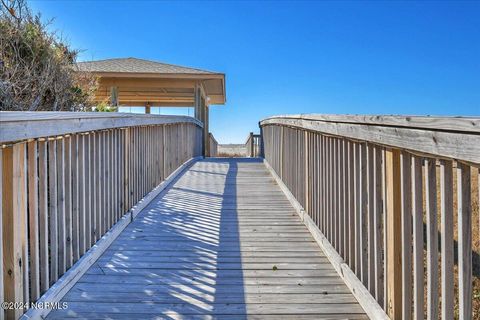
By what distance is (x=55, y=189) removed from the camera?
2895mm

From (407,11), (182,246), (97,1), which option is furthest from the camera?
(97,1)

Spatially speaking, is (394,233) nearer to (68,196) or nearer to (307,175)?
(68,196)

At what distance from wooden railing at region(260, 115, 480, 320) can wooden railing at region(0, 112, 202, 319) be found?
1872mm

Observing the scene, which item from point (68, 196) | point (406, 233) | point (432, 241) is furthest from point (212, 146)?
point (432, 241)

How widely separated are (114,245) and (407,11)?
13396mm

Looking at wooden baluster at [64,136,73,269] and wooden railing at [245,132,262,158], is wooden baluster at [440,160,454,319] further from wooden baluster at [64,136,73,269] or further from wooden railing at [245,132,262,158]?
wooden railing at [245,132,262,158]

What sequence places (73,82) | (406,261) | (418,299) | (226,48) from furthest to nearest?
(226,48)
(73,82)
(406,261)
(418,299)

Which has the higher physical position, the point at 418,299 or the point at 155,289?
the point at 418,299

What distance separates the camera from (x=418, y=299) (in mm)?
2047

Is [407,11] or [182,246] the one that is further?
[407,11]

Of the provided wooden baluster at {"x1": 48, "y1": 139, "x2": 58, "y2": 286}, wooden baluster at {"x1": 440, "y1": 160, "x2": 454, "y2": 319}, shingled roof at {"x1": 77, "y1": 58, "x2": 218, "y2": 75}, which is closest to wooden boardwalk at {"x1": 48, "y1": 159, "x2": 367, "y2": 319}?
wooden baluster at {"x1": 48, "y1": 139, "x2": 58, "y2": 286}

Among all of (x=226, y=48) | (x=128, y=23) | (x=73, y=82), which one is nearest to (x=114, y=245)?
(x=73, y=82)

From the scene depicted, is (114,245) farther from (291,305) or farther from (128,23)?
(128,23)

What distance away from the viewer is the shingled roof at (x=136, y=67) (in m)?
13.5
